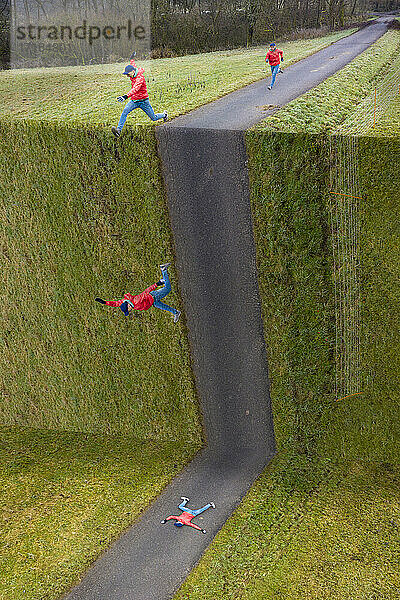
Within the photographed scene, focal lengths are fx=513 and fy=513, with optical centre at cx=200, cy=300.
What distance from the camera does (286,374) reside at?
1750cm

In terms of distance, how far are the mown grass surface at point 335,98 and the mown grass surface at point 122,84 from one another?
395 centimetres

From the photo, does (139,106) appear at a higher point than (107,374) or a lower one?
higher

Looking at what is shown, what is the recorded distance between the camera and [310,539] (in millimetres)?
14484

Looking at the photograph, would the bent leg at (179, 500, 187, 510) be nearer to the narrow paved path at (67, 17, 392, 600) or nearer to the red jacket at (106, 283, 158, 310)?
the narrow paved path at (67, 17, 392, 600)

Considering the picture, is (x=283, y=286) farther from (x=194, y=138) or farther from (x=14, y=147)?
(x=14, y=147)

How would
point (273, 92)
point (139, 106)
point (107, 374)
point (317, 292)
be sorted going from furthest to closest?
1. point (273, 92)
2. point (107, 374)
3. point (139, 106)
4. point (317, 292)

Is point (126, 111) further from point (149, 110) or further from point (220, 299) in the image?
point (220, 299)

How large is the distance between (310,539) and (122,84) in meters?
22.1

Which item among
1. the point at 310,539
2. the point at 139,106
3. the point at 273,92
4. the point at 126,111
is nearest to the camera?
the point at 310,539

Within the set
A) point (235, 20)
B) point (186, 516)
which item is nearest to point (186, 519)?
point (186, 516)

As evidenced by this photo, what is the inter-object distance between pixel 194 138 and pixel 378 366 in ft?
31.8

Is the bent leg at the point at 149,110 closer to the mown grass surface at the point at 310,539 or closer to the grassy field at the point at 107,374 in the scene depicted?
the grassy field at the point at 107,374

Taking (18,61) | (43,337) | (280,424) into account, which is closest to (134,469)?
(280,424)

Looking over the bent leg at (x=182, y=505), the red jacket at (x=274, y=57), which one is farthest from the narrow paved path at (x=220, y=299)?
the red jacket at (x=274, y=57)
